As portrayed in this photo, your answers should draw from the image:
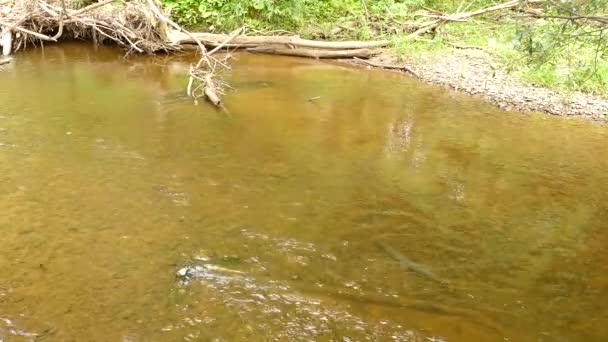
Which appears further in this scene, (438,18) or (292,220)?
(438,18)

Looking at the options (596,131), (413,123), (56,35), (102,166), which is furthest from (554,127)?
(56,35)

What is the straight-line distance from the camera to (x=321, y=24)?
14.7 meters

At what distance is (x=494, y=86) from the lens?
11070 millimetres

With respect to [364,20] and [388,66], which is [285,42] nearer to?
[364,20]

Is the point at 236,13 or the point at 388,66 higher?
the point at 236,13

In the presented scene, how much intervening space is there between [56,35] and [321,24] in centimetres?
660

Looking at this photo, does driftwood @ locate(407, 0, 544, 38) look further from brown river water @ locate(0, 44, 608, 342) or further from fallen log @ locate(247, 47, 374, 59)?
brown river water @ locate(0, 44, 608, 342)

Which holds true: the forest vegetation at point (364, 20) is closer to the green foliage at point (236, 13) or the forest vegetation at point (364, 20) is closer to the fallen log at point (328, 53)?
the green foliage at point (236, 13)

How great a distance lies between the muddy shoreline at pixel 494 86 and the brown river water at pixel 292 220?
67 cm

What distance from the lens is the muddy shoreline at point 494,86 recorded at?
9.89m

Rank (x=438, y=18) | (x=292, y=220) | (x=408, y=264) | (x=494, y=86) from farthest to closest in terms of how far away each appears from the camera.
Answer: (x=438, y=18) → (x=494, y=86) → (x=292, y=220) → (x=408, y=264)

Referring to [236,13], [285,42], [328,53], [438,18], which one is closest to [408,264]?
[328,53]

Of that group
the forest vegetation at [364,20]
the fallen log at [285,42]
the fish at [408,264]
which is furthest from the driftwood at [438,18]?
the fish at [408,264]

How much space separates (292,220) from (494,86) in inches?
281
